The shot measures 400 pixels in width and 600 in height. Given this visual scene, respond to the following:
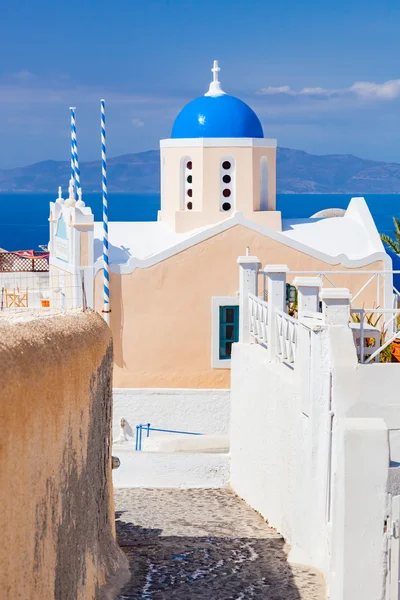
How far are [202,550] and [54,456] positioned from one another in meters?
5.74

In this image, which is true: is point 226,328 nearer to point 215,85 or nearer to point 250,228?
point 250,228

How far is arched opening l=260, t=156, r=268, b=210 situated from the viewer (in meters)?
23.5

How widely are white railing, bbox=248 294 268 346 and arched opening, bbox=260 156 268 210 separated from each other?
7080 millimetres

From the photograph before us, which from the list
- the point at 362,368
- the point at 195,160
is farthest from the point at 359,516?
the point at 195,160

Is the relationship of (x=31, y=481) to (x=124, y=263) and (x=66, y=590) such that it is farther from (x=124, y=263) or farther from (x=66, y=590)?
(x=124, y=263)

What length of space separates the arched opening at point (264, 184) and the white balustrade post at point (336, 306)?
39.3 feet

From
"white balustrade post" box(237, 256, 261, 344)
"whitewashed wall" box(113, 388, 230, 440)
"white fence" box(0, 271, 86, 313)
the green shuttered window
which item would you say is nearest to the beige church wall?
the green shuttered window

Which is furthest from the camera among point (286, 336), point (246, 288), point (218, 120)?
point (218, 120)

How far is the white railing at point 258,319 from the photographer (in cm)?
1579

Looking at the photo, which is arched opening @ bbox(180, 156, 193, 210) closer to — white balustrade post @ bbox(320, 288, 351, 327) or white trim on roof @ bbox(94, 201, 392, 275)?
white trim on roof @ bbox(94, 201, 392, 275)

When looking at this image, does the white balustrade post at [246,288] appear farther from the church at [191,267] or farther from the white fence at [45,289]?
the church at [191,267]

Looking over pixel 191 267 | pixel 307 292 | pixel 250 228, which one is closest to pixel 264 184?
pixel 250 228

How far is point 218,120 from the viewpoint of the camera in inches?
902

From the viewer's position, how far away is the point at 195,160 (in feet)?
75.6
